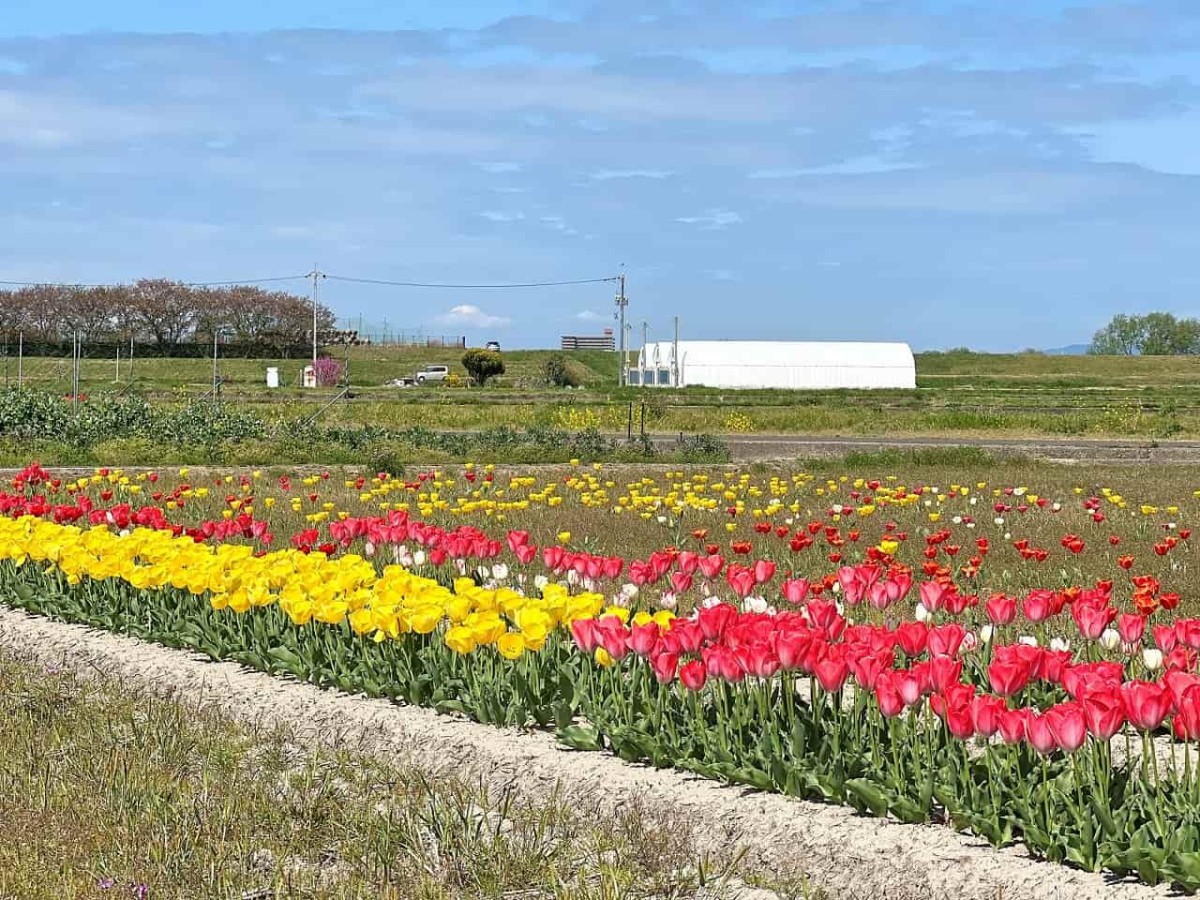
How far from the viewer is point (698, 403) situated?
47531 mm

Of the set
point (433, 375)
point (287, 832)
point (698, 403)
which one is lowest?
point (287, 832)

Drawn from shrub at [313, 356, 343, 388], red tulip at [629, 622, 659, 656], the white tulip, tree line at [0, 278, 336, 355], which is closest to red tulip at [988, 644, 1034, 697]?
red tulip at [629, 622, 659, 656]

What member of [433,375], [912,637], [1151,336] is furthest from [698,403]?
[1151,336]

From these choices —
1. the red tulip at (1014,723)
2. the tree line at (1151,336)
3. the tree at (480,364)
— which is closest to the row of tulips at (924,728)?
the red tulip at (1014,723)

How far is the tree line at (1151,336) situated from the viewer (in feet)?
431

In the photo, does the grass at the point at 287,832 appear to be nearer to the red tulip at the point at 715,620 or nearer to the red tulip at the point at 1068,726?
the red tulip at the point at 715,620

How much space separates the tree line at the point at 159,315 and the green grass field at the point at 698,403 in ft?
29.3

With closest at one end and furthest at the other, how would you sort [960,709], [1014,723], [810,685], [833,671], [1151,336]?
[1014,723] < [960,709] < [833,671] < [810,685] < [1151,336]

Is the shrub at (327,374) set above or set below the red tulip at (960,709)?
above

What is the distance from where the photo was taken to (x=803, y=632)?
489 centimetres

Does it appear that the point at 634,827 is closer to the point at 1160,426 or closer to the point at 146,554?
the point at 146,554

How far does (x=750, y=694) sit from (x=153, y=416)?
864 inches

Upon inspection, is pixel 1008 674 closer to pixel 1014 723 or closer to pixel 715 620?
pixel 1014 723

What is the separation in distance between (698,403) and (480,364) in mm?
22349
